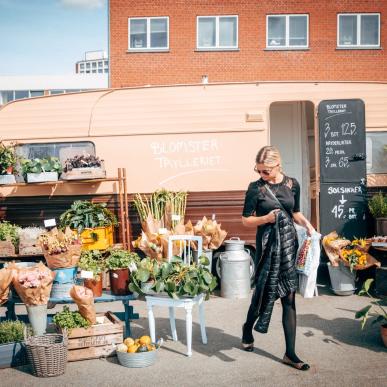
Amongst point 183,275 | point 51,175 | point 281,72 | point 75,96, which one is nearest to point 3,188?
point 51,175

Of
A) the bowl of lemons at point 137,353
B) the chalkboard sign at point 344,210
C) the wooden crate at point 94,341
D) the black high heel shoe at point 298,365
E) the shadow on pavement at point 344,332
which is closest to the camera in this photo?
the black high heel shoe at point 298,365

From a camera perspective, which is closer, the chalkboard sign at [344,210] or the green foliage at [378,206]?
the green foliage at [378,206]

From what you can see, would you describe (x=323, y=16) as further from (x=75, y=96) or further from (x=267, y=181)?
(x=267, y=181)

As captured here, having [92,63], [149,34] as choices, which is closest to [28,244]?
[149,34]

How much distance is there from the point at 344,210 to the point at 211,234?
6.66 ft

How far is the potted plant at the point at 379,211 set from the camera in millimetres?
8305

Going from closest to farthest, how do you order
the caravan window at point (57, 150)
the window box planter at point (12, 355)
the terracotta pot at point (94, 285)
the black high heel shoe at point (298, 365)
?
the black high heel shoe at point (298, 365) → the window box planter at point (12, 355) → the terracotta pot at point (94, 285) → the caravan window at point (57, 150)

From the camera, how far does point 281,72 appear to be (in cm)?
1897

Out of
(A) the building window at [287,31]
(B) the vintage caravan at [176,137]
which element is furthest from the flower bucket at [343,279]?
(A) the building window at [287,31]

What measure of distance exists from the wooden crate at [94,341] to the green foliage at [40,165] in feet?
10.8

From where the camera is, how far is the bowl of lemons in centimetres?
551

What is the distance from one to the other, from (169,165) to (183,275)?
10.5ft

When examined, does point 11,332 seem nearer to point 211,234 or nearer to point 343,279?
point 211,234

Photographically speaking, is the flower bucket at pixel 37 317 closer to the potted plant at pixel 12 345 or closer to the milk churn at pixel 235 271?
the potted plant at pixel 12 345
